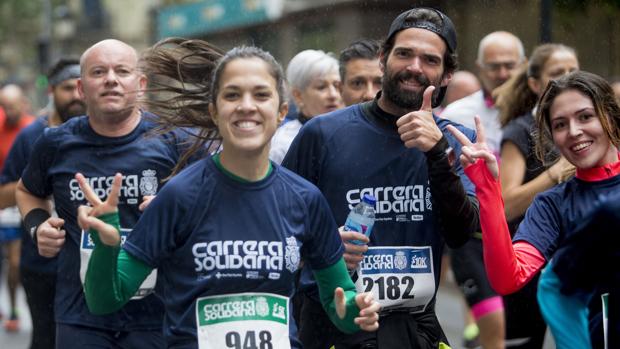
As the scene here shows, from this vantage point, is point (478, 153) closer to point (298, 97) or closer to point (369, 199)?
point (369, 199)

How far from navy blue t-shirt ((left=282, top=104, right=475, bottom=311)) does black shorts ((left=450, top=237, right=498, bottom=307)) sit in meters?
2.96

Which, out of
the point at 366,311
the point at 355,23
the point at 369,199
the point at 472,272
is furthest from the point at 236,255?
the point at 355,23

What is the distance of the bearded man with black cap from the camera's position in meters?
4.84

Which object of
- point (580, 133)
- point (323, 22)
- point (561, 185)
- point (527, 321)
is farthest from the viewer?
point (323, 22)

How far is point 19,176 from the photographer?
7.11 m

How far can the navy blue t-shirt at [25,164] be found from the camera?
7.14 meters

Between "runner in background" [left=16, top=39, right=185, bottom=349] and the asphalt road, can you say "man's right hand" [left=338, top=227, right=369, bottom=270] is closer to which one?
"runner in background" [left=16, top=39, right=185, bottom=349]

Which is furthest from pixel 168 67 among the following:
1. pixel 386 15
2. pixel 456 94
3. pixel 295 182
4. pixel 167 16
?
pixel 167 16

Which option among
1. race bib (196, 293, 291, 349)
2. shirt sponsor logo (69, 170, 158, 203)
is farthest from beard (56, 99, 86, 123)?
race bib (196, 293, 291, 349)

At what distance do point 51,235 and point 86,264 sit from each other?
221 mm

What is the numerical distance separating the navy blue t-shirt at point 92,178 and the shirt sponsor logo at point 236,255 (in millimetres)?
1453

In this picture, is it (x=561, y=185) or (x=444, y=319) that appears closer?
(x=561, y=185)

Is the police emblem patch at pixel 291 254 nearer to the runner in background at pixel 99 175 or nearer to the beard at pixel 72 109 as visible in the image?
the runner in background at pixel 99 175

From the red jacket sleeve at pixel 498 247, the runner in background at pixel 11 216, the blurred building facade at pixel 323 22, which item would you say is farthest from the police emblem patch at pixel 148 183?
the runner in background at pixel 11 216
